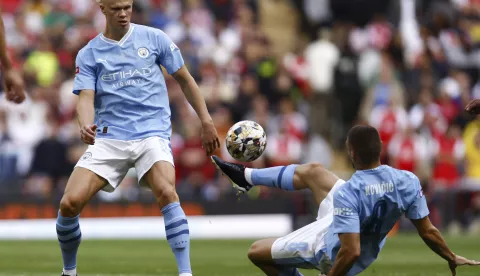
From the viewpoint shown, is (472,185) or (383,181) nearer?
(383,181)

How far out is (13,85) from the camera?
7.85 m

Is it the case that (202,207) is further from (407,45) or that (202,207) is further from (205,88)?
(407,45)

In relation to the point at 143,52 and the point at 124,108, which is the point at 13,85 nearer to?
the point at 124,108

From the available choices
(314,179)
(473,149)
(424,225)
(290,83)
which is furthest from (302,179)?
(290,83)

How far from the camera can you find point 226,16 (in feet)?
76.7

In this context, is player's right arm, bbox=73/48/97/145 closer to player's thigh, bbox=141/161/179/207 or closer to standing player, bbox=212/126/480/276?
player's thigh, bbox=141/161/179/207

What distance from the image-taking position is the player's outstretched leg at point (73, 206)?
29.4 feet

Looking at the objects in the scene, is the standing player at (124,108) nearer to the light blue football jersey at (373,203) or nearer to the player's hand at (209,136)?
the player's hand at (209,136)

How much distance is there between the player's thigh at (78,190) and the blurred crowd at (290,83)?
1004 cm

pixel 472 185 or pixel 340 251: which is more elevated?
pixel 340 251

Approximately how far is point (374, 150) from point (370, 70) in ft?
44.5

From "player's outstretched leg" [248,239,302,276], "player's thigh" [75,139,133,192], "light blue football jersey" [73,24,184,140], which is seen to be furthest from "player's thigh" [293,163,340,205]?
"player's thigh" [75,139,133,192]

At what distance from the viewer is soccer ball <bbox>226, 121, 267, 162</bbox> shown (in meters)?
9.49

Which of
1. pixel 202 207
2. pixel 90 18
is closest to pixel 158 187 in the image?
pixel 202 207
